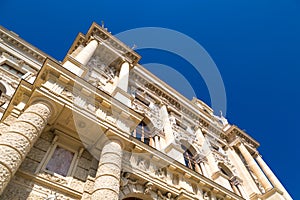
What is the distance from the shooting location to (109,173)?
636 centimetres

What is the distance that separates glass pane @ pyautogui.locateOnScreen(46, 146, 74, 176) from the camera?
676 cm

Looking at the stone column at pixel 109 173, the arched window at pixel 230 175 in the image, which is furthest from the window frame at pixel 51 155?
the arched window at pixel 230 175

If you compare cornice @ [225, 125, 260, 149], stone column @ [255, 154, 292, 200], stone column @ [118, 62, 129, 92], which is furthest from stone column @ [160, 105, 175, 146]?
stone column @ [255, 154, 292, 200]

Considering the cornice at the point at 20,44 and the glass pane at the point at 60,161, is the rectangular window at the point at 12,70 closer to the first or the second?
the cornice at the point at 20,44

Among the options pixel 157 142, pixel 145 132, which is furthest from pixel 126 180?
pixel 145 132

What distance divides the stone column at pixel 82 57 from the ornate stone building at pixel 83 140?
6 centimetres

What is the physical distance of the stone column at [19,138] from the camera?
194 inches

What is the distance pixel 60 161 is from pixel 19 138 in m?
1.82

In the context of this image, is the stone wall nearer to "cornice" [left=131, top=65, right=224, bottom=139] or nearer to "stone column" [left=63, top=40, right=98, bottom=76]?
"stone column" [left=63, top=40, right=98, bottom=76]

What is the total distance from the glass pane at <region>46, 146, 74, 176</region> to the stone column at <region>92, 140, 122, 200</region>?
1093 mm

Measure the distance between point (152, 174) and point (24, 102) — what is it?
16.3 feet

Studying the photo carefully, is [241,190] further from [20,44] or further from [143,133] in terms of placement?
[20,44]

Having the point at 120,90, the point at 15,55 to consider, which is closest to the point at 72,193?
the point at 120,90

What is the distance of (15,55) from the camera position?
13.5 meters
